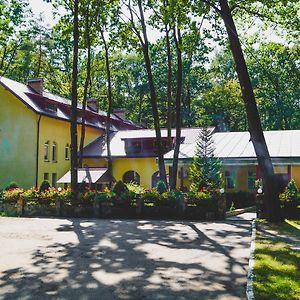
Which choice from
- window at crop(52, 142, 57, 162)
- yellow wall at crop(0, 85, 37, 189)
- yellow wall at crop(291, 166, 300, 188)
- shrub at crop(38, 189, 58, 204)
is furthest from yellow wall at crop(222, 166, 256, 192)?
yellow wall at crop(0, 85, 37, 189)

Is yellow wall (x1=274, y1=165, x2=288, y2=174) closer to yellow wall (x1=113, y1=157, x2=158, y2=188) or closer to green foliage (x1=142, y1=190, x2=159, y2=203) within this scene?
yellow wall (x1=113, y1=157, x2=158, y2=188)

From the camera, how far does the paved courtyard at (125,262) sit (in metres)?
6.62

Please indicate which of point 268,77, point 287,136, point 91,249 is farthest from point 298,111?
point 91,249

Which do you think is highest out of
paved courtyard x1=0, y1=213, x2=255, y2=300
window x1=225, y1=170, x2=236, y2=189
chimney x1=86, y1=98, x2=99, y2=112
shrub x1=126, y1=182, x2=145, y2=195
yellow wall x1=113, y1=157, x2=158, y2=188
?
chimney x1=86, y1=98, x2=99, y2=112

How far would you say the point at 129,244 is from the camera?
1099 cm

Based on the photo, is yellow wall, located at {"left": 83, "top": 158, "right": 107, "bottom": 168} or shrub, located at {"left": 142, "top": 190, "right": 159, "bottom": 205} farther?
yellow wall, located at {"left": 83, "top": 158, "right": 107, "bottom": 168}

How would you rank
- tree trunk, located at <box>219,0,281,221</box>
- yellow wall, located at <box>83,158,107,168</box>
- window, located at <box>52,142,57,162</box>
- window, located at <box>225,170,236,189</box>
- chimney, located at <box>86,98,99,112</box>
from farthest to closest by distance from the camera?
chimney, located at <box>86,98,99,112</box>
yellow wall, located at <box>83,158,107,168</box>
window, located at <box>52,142,57,162</box>
window, located at <box>225,170,236,189</box>
tree trunk, located at <box>219,0,281,221</box>

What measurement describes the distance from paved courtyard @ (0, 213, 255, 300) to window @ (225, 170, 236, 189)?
13.7m

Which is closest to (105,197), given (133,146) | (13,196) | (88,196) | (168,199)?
(88,196)

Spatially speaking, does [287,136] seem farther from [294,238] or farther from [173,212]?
[294,238]

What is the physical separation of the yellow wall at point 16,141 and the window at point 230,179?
14.0 meters

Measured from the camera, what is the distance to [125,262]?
870cm

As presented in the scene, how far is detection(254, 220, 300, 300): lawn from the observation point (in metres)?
6.20

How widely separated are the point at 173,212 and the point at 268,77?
3342 centimetres
